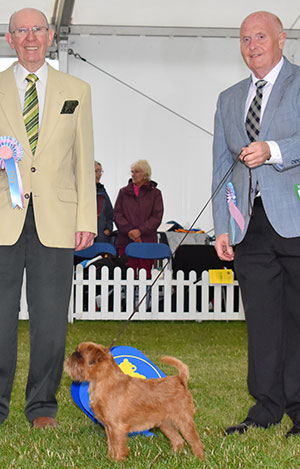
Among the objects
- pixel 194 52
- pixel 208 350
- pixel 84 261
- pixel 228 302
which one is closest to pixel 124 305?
pixel 84 261

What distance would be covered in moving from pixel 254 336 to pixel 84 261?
547 cm

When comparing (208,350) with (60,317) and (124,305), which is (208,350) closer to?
(124,305)

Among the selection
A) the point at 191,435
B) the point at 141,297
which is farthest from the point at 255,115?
the point at 141,297

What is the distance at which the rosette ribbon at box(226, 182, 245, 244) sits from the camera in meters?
2.93

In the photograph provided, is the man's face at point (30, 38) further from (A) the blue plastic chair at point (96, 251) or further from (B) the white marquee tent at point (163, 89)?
(B) the white marquee tent at point (163, 89)

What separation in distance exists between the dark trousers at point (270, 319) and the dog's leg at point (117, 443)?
2.42 ft

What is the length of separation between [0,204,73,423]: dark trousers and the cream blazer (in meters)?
0.06

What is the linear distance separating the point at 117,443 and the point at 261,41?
5.43ft

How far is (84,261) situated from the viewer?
831 centimetres

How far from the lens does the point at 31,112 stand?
3107mm

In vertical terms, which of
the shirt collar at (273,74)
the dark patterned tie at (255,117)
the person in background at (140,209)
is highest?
the shirt collar at (273,74)

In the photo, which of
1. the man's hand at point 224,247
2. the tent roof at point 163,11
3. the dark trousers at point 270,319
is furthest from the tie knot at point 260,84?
the tent roof at point 163,11

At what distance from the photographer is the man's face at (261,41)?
281cm

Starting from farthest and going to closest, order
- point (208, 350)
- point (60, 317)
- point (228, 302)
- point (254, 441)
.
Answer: point (228, 302), point (208, 350), point (60, 317), point (254, 441)
